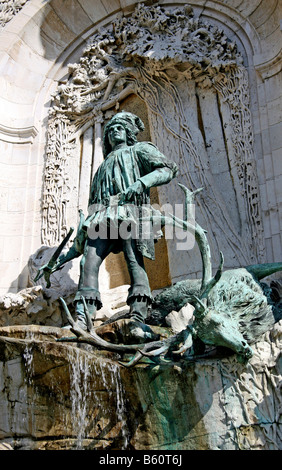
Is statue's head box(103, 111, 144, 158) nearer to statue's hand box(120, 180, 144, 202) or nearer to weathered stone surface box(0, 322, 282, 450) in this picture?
statue's hand box(120, 180, 144, 202)

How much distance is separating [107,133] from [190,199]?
134 centimetres

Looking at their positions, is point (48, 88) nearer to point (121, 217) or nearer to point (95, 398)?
point (121, 217)

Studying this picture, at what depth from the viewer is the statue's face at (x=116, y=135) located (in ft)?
20.2

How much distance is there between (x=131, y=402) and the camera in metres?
4.43

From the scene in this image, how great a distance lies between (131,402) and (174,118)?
4677 millimetres

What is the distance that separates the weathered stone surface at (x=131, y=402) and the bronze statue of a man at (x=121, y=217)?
649 mm

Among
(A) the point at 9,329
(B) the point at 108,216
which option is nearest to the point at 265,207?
(B) the point at 108,216

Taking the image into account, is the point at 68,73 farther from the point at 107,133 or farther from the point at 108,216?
the point at 108,216

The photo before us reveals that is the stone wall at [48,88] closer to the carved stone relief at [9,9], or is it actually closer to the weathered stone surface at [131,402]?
the carved stone relief at [9,9]

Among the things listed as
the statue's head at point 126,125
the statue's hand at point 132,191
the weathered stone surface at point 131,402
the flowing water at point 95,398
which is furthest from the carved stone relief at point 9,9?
the flowing water at point 95,398

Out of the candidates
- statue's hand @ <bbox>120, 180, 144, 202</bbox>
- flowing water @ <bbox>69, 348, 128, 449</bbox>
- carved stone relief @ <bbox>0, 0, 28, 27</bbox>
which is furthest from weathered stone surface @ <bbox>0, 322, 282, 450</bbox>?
carved stone relief @ <bbox>0, 0, 28, 27</bbox>

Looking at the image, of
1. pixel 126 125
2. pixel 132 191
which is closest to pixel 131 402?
pixel 132 191

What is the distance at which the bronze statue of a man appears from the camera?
531 centimetres

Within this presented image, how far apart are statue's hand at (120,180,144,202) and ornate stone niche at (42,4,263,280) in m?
1.86
